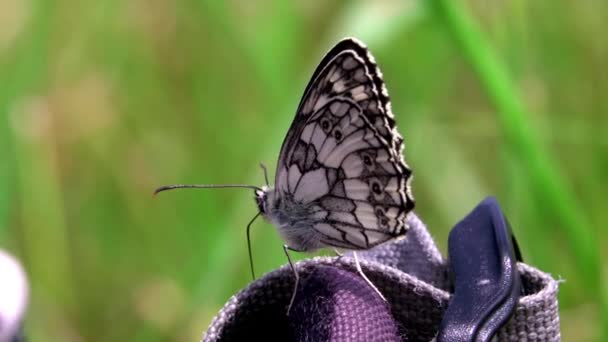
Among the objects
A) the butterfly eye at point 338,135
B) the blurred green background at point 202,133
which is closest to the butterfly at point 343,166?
the butterfly eye at point 338,135

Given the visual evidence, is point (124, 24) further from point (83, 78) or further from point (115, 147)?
point (115, 147)

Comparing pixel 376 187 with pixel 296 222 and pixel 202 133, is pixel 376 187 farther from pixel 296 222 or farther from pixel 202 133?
pixel 202 133

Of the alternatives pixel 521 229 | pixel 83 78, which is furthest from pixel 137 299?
pixel 521 229

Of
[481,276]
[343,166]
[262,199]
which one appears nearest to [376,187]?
[343,166]

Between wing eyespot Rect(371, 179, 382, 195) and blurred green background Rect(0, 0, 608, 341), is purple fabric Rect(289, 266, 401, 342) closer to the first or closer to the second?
wing eyespot Rect(371, 179, 382, 195)

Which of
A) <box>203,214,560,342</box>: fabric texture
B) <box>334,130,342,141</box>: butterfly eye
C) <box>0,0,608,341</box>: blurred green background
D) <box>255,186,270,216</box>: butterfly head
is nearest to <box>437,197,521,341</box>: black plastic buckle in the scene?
<box>203,214,560,342</box>: fabric texture

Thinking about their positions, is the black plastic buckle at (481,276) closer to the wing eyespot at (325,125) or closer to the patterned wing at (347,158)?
the patterned wing at (347,158)
